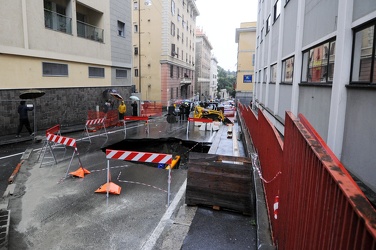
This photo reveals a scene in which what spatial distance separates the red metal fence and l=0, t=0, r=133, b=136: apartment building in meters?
14.5

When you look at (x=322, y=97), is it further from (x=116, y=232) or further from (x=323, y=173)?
(x=116, y=232)

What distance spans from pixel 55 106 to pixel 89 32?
262 inches

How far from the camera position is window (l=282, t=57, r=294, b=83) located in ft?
31.6

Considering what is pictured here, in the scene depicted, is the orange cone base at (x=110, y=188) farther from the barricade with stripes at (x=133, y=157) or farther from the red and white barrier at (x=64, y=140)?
the red and white barrier at (x=64, y=140)

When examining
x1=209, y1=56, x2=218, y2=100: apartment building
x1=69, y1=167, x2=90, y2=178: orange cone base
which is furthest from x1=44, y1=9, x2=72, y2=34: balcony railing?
x1=209, y1=56, x2=218, y2=100: apartment building

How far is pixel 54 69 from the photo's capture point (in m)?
16.2

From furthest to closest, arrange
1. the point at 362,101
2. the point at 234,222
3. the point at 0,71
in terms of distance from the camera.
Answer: the point at 0,71
the point at 234,222
the point at 362,101

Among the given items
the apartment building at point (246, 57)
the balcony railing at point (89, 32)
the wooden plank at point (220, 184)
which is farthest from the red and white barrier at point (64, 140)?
the apartment building at point (246, 57)

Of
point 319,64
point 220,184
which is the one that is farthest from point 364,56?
point 220,184

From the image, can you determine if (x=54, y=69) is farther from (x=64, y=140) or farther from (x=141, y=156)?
(x=141, y=156)

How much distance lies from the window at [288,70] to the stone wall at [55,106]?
12.8m

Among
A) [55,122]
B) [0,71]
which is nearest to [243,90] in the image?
[55,122]

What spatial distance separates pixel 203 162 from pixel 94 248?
101 inches

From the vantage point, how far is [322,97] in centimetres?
605
